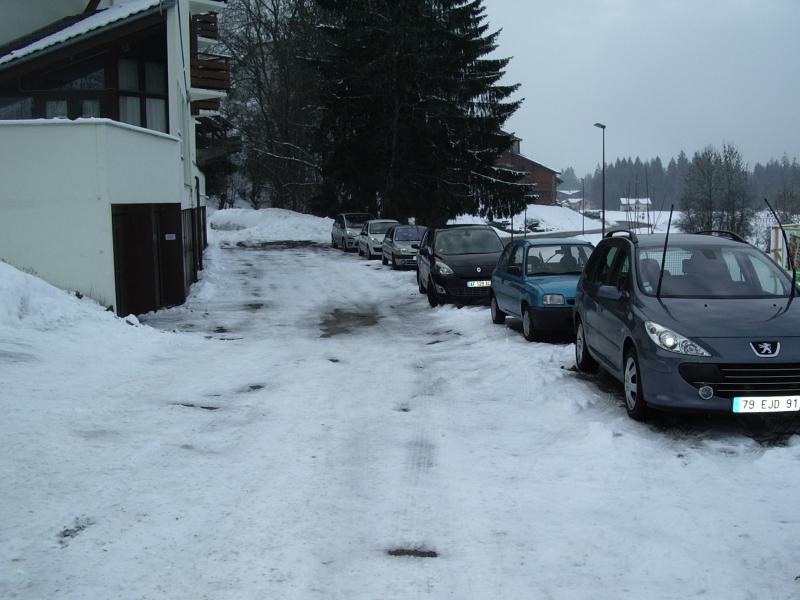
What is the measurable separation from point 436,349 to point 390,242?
51.7 ft

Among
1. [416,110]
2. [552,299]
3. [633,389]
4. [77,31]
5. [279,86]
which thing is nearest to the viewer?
[633,389]

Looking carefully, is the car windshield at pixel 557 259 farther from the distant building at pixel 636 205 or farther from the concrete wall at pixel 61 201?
the distant building at pixel 636 205

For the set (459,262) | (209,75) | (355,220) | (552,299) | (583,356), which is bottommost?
(583,356)

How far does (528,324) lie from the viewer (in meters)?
12.0

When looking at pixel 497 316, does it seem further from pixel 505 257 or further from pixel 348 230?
pixel 348 230

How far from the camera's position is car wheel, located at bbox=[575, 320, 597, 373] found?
9547mm

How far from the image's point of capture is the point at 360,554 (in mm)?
4598

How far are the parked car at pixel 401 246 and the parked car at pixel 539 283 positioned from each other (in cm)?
1169

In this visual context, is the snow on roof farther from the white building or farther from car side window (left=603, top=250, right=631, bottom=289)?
car side window (left=603, top=250, right=631, bottom=289)

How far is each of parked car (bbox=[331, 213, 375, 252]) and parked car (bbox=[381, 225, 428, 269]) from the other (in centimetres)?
759

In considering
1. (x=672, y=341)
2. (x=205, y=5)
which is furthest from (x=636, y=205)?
(x=672, y=341)

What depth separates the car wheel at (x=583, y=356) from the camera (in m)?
9.55

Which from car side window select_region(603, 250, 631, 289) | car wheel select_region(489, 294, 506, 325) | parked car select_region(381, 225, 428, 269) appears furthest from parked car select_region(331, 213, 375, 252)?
car side window select_region(603, 250, 631, 289)

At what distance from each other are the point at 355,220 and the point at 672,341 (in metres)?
33.1
